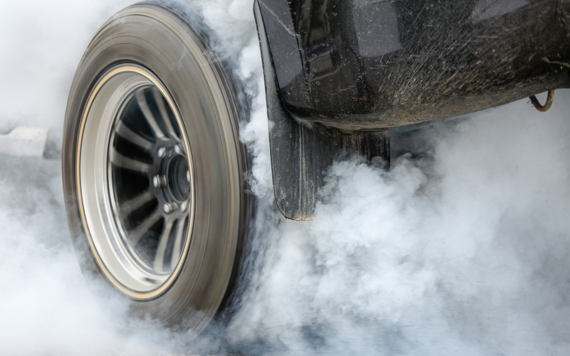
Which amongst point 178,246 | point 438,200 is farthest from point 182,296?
point 438,200

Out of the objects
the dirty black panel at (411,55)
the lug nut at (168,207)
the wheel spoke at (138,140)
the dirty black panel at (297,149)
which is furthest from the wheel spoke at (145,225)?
the dirty black panel at (411,55)

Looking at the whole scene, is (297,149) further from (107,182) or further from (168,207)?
(107,182)

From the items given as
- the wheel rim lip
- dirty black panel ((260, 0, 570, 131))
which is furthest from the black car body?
the wheel rim lip

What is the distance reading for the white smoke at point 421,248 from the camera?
3.47 feet

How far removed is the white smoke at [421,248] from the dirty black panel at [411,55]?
208 millimetres

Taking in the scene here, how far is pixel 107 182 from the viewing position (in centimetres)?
161

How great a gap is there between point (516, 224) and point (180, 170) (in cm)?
116

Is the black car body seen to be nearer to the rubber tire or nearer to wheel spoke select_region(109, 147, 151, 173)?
the rubber tire

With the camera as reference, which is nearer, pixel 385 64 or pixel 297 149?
pixel 385 64

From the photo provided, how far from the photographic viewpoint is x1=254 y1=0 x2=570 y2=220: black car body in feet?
2.17

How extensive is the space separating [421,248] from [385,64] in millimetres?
571

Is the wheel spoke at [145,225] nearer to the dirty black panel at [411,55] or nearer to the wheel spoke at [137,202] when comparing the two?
the wheel spoke at [137,202]

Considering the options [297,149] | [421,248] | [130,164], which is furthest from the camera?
[130,164]

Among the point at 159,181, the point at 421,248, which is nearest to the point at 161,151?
the point at 159,181
